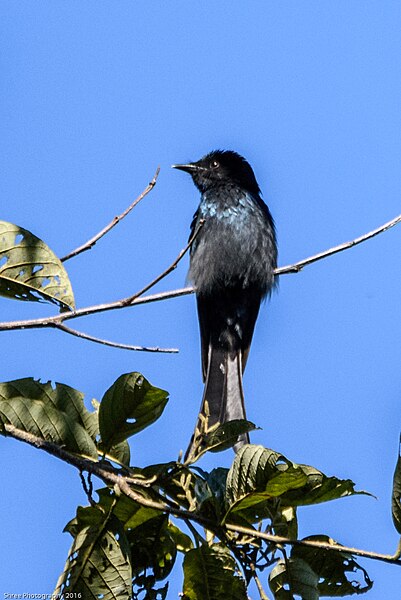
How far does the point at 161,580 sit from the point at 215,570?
23 cm

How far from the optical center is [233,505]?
7.36ft

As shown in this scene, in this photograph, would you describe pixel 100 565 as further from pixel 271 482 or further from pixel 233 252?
pixel 233 252

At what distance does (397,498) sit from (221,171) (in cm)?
473

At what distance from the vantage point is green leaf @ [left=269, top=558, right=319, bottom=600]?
225 cm

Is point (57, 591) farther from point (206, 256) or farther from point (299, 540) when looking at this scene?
point (206, 256)

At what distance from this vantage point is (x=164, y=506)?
226 centimetres

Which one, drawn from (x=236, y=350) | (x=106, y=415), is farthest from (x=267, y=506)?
(x=236, y=350)

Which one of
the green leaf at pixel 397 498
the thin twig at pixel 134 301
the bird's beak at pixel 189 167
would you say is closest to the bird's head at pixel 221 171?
the bird's beak at pixel 189 167

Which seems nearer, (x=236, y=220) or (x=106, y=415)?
(x=106, y=415)

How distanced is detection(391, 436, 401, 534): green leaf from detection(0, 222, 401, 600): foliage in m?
0.19

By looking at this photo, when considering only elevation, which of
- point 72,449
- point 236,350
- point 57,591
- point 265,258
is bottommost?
point 57,591

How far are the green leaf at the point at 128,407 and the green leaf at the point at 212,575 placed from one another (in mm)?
354

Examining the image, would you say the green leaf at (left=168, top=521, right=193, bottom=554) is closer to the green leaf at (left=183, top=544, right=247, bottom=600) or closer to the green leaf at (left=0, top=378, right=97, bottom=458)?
the green leaf at (left=183, top=544, right=247, bottom=600)

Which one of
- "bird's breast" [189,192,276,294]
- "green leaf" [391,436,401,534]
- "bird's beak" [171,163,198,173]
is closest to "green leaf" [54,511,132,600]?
"green leaf" [391,436,401,534]
